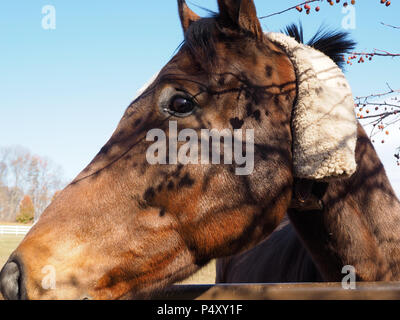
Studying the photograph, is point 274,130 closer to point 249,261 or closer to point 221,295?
point 221,295

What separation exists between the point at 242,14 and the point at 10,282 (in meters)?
1.70

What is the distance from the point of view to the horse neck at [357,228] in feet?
6.84

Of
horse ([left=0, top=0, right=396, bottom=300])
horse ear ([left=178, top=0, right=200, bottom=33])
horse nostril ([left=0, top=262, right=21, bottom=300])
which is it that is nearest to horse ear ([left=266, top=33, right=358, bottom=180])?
horse ([left=0, top=0, right=396, bottom=300])

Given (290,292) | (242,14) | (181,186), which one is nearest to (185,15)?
(242,14)

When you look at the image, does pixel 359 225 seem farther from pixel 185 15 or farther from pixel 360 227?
pixel 185 15

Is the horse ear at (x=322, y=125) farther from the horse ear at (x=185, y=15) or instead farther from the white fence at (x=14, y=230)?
the white fence at (x=14, y=230)

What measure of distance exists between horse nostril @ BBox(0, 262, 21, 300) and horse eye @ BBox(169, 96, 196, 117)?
3.29 ft

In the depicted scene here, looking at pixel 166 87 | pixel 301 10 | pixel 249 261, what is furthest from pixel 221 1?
pixel 249 261

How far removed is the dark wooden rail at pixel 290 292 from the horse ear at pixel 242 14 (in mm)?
1310

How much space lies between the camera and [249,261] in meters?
4.16

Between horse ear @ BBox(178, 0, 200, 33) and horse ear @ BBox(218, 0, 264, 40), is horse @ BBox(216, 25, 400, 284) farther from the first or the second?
horse ear @ BBox(178, 0, 200, 33)

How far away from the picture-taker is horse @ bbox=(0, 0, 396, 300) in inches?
65.9

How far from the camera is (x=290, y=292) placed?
1541 millimetres

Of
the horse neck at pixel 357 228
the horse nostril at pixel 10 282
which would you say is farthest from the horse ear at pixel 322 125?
the horse nostril at pixel 10 282
